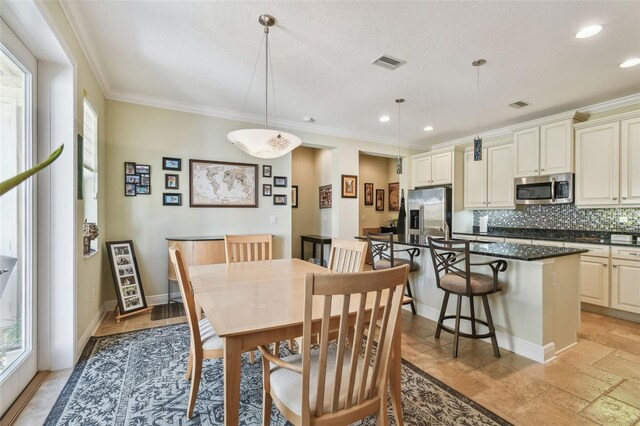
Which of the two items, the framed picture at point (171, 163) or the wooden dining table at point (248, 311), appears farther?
the framed picture at point (171, 163)

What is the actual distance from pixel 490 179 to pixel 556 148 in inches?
40.0

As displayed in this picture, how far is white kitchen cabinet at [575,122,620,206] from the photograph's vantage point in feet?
11.5

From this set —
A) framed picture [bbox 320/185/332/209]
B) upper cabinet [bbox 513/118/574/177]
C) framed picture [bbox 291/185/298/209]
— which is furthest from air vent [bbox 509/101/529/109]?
A: framed picture [bbox 291/185/298/209]

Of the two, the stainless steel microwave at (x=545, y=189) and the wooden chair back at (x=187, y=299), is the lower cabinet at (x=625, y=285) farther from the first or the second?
the wooden chair back at (x=187, y=299)

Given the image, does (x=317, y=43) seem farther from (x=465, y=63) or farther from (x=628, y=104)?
(x=628, y=104)

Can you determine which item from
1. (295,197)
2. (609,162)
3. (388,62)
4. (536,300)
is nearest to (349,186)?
(295,197)

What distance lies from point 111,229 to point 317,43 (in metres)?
3.10

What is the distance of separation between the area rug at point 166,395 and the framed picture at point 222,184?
203 centimetres

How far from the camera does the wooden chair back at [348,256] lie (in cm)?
220

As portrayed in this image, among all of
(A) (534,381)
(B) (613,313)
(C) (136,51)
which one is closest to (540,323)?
(A) (534,381)

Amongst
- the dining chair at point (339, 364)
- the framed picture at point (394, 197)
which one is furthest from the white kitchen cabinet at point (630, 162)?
the framed picture at point (394, 197)

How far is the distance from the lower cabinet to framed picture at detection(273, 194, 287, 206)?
4.12 meters

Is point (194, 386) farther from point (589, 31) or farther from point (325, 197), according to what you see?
point (325, 197)

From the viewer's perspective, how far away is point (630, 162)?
3385mm
